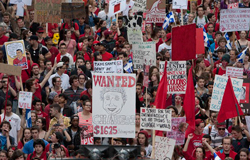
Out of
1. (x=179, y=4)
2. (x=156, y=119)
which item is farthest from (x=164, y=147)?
(x=179, y=4)

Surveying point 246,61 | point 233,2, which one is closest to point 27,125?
point 246,61

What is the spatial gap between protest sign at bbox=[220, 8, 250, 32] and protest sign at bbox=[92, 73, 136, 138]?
8.64 m

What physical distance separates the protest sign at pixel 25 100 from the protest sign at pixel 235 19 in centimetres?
653

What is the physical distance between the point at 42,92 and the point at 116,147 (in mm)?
8132

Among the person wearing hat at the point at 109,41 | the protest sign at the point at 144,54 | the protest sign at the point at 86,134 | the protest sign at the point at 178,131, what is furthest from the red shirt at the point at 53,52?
the protest sign at the point at 178,131

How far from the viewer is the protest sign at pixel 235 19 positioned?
866 inches

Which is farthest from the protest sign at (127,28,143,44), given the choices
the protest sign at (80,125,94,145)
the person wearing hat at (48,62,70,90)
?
the protest sign at (80,125,94,145)

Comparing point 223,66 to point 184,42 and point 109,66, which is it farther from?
point 184,42

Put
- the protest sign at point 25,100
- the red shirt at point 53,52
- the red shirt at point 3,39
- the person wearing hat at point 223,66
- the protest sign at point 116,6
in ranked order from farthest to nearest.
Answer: the protest sign at point 116,6 → the red shirt at point 3,39 → the red shirt at point 53,52 → the person wearing hat at point 223,66 → the protest sign at point 25,100

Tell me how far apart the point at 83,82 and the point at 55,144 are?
3.87 metres

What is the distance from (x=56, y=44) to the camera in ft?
75.2

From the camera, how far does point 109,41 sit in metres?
22.8

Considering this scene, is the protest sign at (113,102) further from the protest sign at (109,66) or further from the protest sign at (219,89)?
the protest sign at (109,66)

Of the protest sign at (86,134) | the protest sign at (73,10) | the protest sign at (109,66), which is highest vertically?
the protest sign at (73,10)
